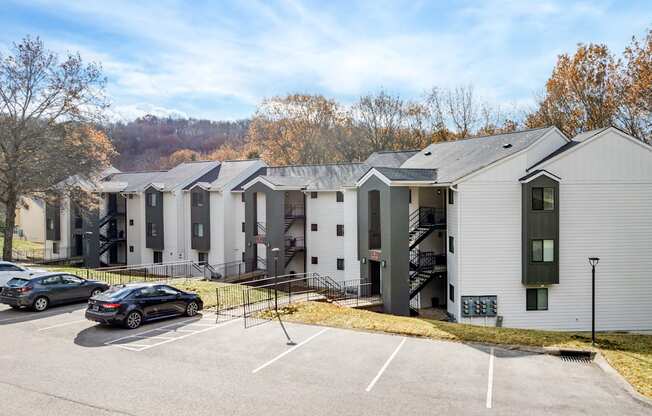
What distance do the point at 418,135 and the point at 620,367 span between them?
43.3 meters

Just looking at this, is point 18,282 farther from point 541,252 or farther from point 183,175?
point 541,252

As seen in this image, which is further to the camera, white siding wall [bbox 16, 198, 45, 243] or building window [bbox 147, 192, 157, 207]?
white siding wall [bbox 16, 198, 45, 243]

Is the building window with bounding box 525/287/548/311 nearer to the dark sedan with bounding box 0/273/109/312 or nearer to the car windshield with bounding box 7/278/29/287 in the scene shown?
the dark sedan with bounding box 0/273/109/312

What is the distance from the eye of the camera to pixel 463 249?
2270 cm

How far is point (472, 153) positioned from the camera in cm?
2662

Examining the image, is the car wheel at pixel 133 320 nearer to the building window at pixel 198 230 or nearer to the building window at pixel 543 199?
the building window at pixel 543 199

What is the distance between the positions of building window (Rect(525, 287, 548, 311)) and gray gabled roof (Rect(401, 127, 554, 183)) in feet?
20.3

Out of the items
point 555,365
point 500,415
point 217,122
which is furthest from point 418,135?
point 217,122

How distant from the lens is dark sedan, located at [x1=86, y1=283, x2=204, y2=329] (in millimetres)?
16625

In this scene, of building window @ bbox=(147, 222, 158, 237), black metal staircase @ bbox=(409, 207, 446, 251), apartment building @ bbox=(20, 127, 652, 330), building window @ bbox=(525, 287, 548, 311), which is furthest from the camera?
building window @ bbox=(147, 222, 158, 237)

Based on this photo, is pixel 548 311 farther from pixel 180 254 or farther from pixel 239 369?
pixel 180 254

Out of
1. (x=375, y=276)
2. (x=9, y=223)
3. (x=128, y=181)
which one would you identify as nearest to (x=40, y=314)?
(x=9, y=223)

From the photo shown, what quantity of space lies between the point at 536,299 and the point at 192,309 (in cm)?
1512

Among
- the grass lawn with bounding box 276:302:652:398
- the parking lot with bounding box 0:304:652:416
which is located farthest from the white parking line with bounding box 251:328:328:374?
the grass lawn with bounding box 276:302:652:398
